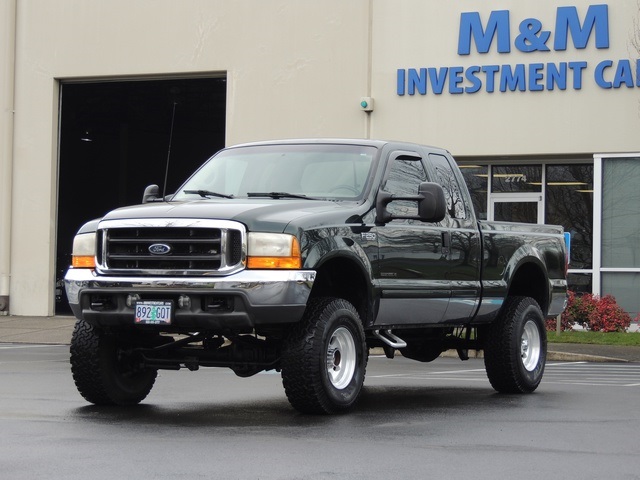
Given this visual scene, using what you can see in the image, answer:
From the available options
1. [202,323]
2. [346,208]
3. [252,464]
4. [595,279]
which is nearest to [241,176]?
[346,208]

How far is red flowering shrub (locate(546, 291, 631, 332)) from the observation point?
A: 2253cm

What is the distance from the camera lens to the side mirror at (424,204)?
10.7 meters

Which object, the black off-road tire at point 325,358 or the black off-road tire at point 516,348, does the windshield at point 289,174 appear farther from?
the black off-road tire at point 516,348

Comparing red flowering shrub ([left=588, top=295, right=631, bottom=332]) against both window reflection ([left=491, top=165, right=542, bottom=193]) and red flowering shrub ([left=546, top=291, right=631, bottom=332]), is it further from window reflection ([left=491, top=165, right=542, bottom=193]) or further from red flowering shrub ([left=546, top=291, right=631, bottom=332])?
window reflection ([left=491, top=165, right=542, bottom=193])

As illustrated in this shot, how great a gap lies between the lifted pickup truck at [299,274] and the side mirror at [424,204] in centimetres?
1

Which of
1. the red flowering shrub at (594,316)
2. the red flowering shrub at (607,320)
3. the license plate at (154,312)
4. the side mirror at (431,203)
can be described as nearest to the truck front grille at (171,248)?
the license plate at (154,312)

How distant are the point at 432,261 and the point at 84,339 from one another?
9.90ft

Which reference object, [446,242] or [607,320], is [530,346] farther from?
[607,320]

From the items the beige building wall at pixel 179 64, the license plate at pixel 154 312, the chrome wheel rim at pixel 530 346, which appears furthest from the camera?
the beige building wall at pixel 179 64

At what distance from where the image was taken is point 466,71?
81.7 ft

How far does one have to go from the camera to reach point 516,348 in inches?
490

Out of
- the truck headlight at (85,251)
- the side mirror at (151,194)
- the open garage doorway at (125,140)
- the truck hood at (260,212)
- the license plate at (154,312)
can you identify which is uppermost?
the open garage doorway at (125,140)

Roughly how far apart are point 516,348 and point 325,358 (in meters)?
3.16

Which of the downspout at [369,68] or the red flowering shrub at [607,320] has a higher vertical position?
the downspout at [369,68]
